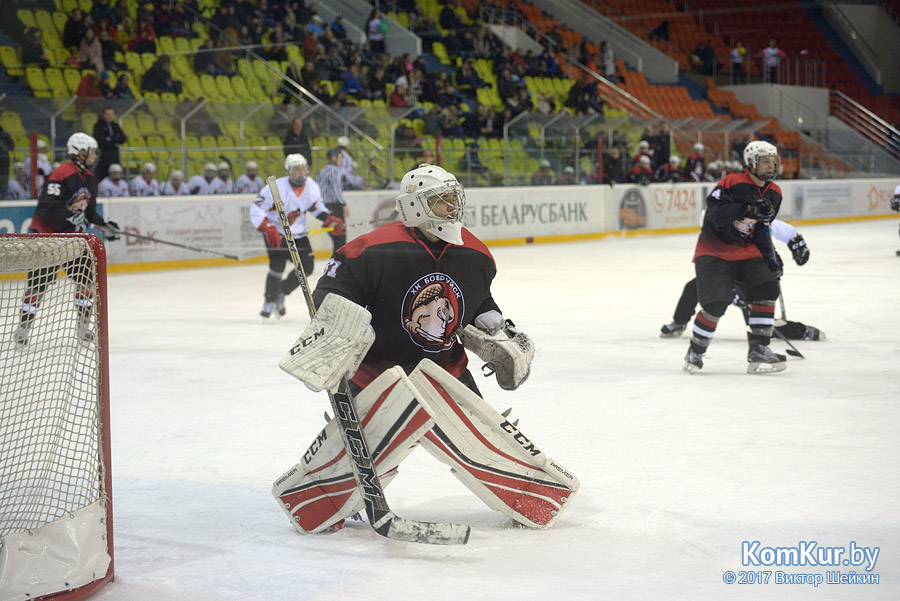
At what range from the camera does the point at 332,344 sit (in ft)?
9.69

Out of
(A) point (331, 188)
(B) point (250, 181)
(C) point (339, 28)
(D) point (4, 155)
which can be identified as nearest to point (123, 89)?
(B) point (250, 181)

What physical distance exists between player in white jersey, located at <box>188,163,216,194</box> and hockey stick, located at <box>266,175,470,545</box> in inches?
382

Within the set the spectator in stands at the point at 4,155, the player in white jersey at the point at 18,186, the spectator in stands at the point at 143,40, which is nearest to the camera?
the spectator in stands at the point at 4,155

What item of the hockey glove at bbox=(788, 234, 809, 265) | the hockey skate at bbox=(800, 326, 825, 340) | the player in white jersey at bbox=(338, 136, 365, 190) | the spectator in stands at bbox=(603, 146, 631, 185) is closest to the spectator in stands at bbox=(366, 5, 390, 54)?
the player in white jersey at bbox=(338, 136, 365, 190)

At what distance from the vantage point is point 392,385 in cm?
304

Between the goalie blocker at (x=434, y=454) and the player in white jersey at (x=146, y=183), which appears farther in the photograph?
the player in white jersey at (x=146, y=183)

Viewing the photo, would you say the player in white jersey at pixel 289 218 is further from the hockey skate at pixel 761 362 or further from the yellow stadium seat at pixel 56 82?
the yellow stadium seat at pixel 56 82

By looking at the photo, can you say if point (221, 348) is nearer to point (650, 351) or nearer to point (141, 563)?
point (650, 351)

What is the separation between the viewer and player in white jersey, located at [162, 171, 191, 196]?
39.7 ft

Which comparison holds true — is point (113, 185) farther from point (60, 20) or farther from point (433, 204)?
point (433, 204)

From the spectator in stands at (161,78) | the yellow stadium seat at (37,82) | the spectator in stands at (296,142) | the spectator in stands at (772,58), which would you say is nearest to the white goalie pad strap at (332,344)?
the yellow stadium seat at (37,82)

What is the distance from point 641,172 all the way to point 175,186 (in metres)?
8.11

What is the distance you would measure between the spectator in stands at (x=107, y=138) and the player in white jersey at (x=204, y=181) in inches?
36.7

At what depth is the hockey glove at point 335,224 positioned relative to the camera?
8.76 metres
